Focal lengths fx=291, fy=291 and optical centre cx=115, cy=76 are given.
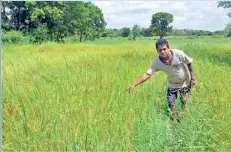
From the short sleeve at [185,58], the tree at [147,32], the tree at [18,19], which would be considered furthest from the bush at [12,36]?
the short sleeve at [185,58]

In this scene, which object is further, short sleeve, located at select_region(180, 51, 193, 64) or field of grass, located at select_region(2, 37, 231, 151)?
short sleeve, located at select_region(180, 51, 193, 64)

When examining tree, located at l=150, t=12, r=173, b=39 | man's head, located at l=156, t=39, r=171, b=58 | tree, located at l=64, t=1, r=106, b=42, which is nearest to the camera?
man's head, located at l=156, t=39, r=171, b=58

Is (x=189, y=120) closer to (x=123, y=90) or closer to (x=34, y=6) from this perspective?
(x=123, y=90)

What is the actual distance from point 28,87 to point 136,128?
52.9 inches

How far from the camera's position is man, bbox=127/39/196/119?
9.73 ft

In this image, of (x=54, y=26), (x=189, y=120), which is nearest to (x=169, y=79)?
(x=189, y=120)

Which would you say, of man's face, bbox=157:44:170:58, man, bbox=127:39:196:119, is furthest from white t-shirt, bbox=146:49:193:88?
man's face, bbox=157:44:170:58

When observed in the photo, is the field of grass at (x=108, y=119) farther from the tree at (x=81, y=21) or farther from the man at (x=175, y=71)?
the tree at (x=81, y=21)

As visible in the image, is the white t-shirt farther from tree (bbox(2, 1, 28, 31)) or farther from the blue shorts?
tree (bbox(2, 1, 28, 31))

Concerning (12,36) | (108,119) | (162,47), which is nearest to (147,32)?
(162,47)

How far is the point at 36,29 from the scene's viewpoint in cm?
1673

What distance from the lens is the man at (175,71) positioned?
2967 millimetres

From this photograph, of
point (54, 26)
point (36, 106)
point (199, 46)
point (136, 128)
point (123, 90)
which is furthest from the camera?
point (54, 26)

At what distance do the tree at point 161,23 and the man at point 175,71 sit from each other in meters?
0.25
